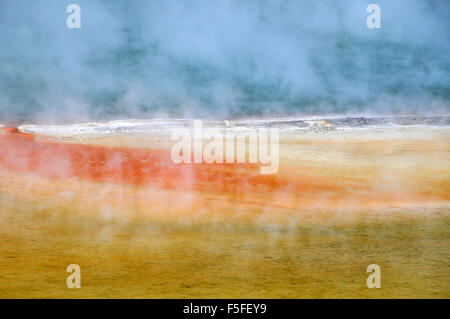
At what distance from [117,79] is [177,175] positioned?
4.56 meters

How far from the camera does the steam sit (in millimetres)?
7324

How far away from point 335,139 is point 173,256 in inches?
119

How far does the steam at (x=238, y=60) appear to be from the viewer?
732cm

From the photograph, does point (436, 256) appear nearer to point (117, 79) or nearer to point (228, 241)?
point (228, 241)

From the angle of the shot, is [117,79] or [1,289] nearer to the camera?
[1,289]

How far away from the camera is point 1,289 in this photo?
212cm

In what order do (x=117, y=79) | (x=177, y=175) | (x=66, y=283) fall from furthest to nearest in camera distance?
(x=117, y=79), (x=177, y=175), (x=66, y=283)

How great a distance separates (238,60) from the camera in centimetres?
831
